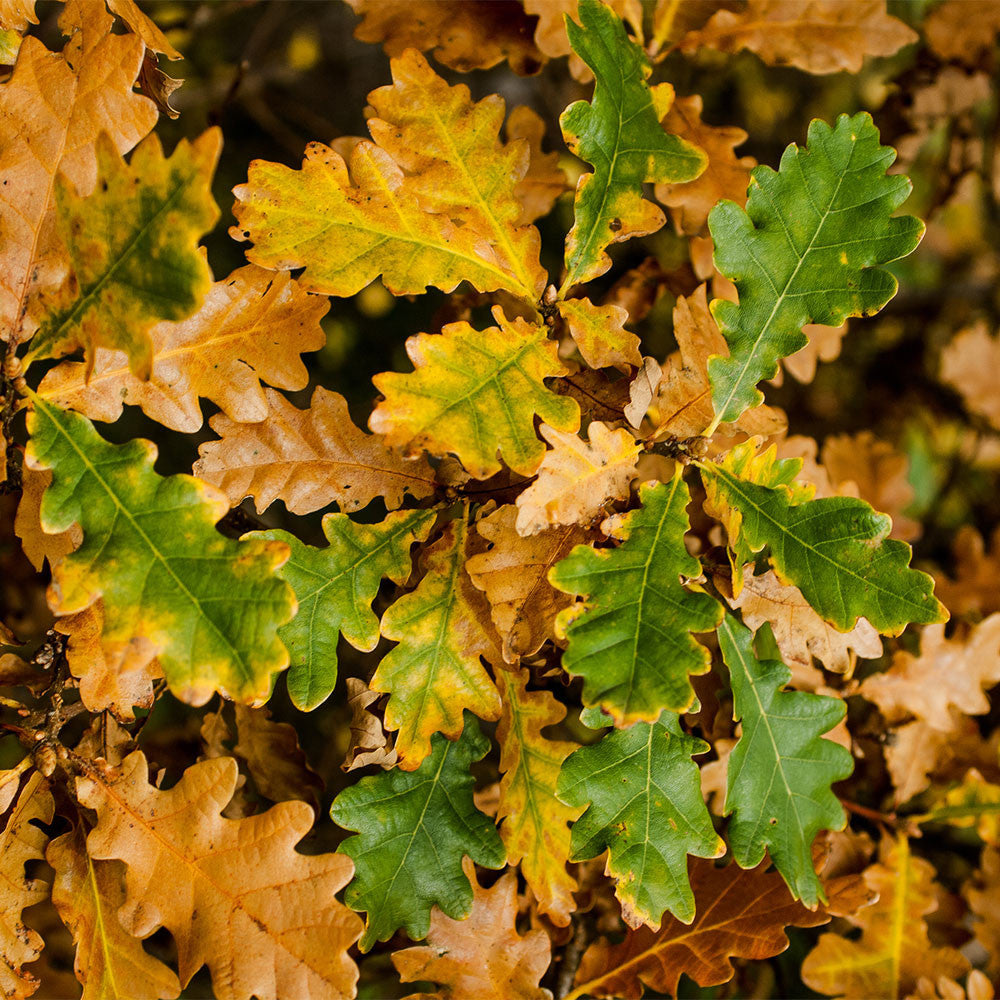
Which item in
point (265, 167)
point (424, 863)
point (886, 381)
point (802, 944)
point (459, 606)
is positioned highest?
point (265, 167)

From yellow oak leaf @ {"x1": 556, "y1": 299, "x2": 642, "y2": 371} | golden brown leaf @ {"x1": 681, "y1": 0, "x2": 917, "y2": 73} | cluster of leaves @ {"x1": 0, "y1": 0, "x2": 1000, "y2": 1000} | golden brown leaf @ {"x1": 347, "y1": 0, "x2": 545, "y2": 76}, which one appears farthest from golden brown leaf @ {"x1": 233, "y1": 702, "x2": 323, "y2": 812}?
golden brown leaf @ {"x1": 681, "y1": 0, "x2": 917, "y2": 73}

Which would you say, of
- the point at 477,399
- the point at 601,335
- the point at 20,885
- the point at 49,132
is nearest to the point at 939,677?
the point at 601,335

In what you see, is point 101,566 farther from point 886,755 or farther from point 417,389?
point 886,755

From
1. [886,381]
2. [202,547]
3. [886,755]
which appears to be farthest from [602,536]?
[886,381]

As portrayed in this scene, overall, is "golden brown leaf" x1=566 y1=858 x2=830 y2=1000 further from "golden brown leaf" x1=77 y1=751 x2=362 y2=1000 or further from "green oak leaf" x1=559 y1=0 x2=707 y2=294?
"green oak leaf" x1=559 y1=0 x2=707 y2=294

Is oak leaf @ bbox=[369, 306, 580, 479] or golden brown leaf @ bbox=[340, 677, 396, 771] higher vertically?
oak leaf @ bbox=[369, 306, 580, 479]

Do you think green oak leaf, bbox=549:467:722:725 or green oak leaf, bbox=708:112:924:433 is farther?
green oak leaf, bbox=708:112:924:433

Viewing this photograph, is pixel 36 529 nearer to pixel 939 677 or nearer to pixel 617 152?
pixel 617 152

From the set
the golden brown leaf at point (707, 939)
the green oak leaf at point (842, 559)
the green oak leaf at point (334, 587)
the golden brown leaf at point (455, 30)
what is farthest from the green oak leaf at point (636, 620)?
the golden brown leaf at point (455, 30)
